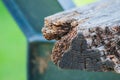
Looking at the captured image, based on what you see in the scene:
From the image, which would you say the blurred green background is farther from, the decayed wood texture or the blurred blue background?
the decayed wood texture

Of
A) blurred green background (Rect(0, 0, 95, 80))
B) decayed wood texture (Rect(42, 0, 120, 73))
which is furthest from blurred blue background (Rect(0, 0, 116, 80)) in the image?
decayed wood texture (Rect(42, 0, 120, 73))

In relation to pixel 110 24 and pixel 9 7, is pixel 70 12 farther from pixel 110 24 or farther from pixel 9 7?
pixel 9 7

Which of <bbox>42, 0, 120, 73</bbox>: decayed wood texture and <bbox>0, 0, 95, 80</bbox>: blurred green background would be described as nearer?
<bbox>42, 0, 120, 73</bbox>: decayed wood texture

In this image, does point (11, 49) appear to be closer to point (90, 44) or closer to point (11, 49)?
point (11, 49)

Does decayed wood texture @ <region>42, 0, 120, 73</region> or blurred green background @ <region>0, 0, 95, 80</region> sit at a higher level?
blurred green background @ <region>0, 0, 95, 80</region>

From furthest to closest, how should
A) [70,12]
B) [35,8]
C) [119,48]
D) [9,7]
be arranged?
[9,7]
[35,8]
[70,12]
[119,48]

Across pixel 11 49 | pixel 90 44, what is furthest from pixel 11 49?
pixel 90 44

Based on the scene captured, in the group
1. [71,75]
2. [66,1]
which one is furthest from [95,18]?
[71,75]

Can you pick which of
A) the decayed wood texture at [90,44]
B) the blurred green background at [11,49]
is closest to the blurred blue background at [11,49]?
the blurred green background at [11,49]

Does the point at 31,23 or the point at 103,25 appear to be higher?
the point at 31,23
